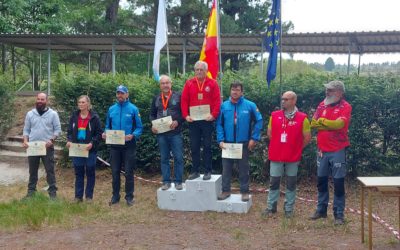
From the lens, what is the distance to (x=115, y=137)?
7445 millimetres

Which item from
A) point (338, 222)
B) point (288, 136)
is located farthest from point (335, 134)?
point (338, 222)

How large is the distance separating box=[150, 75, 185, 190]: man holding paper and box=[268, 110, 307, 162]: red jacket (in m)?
1.57

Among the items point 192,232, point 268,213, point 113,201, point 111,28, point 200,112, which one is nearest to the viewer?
point 192,232

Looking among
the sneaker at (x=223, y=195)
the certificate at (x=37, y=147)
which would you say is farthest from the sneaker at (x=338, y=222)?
the certificate at (x=37, y=147)

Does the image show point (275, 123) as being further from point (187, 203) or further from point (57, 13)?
point (57, 13)

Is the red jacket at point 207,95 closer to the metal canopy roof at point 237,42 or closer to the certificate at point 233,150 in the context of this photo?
the certificate at point 233,150

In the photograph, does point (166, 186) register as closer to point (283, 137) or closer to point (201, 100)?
point (201, 100)

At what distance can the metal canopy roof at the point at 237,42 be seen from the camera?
49.3ft

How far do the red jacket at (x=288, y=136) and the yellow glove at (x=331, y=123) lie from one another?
37 centimetres

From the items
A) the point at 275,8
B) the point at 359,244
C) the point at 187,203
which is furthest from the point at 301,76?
the point at 359,244

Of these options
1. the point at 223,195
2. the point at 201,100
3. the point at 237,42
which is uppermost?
the point at 237,42

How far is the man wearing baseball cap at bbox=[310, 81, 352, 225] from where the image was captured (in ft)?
20.3

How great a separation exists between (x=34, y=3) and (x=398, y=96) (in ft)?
51.7

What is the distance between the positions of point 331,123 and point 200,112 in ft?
6.40
